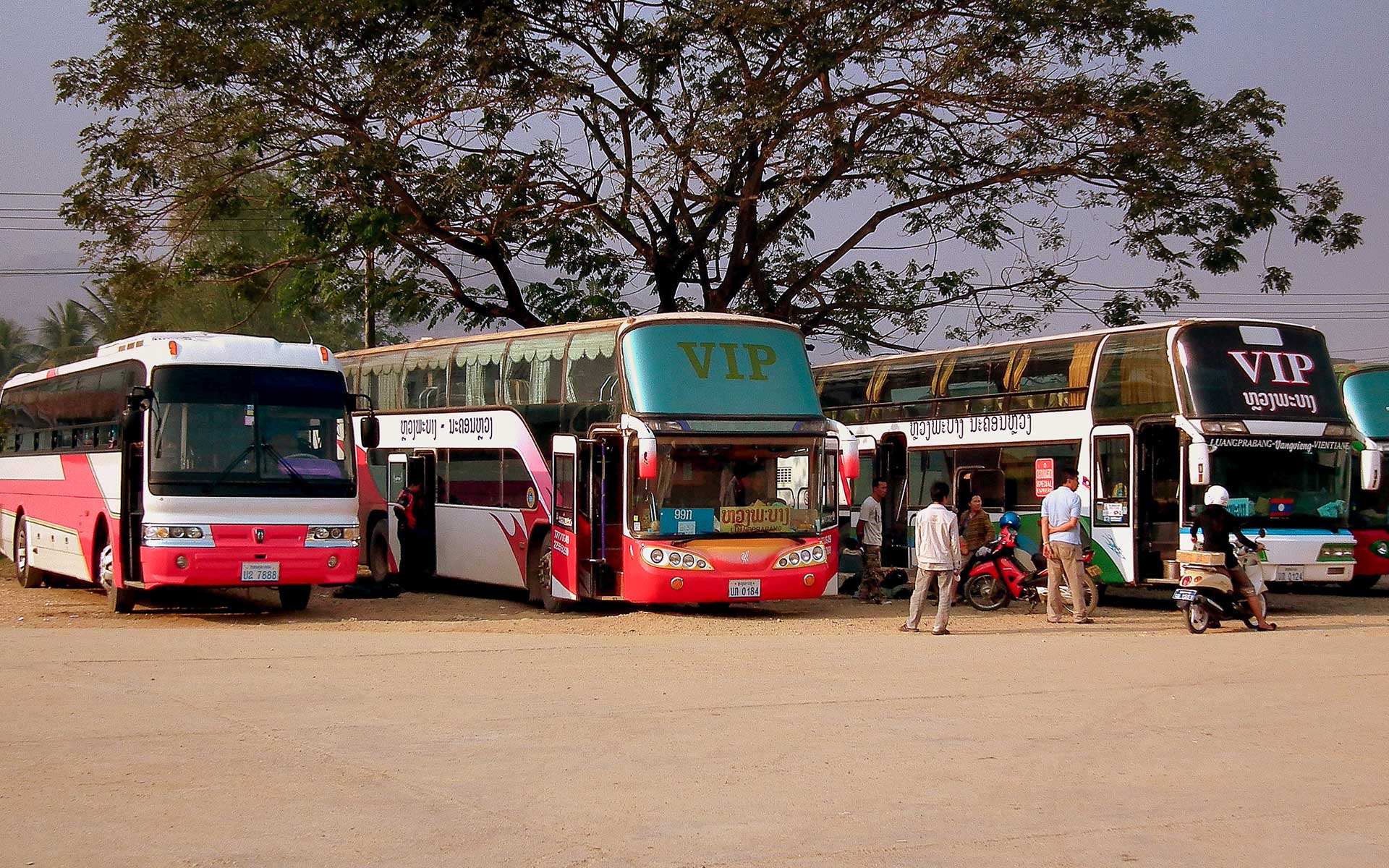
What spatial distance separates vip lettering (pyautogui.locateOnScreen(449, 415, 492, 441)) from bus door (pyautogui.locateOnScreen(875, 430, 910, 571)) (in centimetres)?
539

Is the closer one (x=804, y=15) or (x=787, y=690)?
(x=787, y=690)

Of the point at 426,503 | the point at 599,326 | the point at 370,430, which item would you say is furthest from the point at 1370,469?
the point at 426,503

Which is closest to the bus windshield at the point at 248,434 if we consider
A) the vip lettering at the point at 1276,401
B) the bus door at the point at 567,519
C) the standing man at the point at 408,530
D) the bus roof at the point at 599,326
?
the bus door at the point at 567,519

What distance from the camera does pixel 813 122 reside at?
25250mm

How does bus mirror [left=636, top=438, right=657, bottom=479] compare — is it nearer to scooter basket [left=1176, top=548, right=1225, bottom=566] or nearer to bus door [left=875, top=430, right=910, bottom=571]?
bus door [left=875, top=430, right=910, bottom=571]

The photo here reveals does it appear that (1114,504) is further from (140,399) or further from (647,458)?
(140,399)

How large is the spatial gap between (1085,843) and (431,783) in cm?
321

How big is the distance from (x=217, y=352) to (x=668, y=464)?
5.19m

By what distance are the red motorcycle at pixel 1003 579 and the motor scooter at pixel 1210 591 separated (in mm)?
2970

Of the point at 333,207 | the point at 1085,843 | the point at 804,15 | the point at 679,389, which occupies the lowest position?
the point at 1085,843

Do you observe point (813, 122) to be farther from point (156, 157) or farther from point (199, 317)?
point (199, 317)

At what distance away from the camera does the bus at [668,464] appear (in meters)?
17.5

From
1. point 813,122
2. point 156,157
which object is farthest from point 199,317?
point 813,122

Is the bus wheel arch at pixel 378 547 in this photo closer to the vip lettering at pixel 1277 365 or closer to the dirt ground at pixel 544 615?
the dirt ground at pixel 544 615
